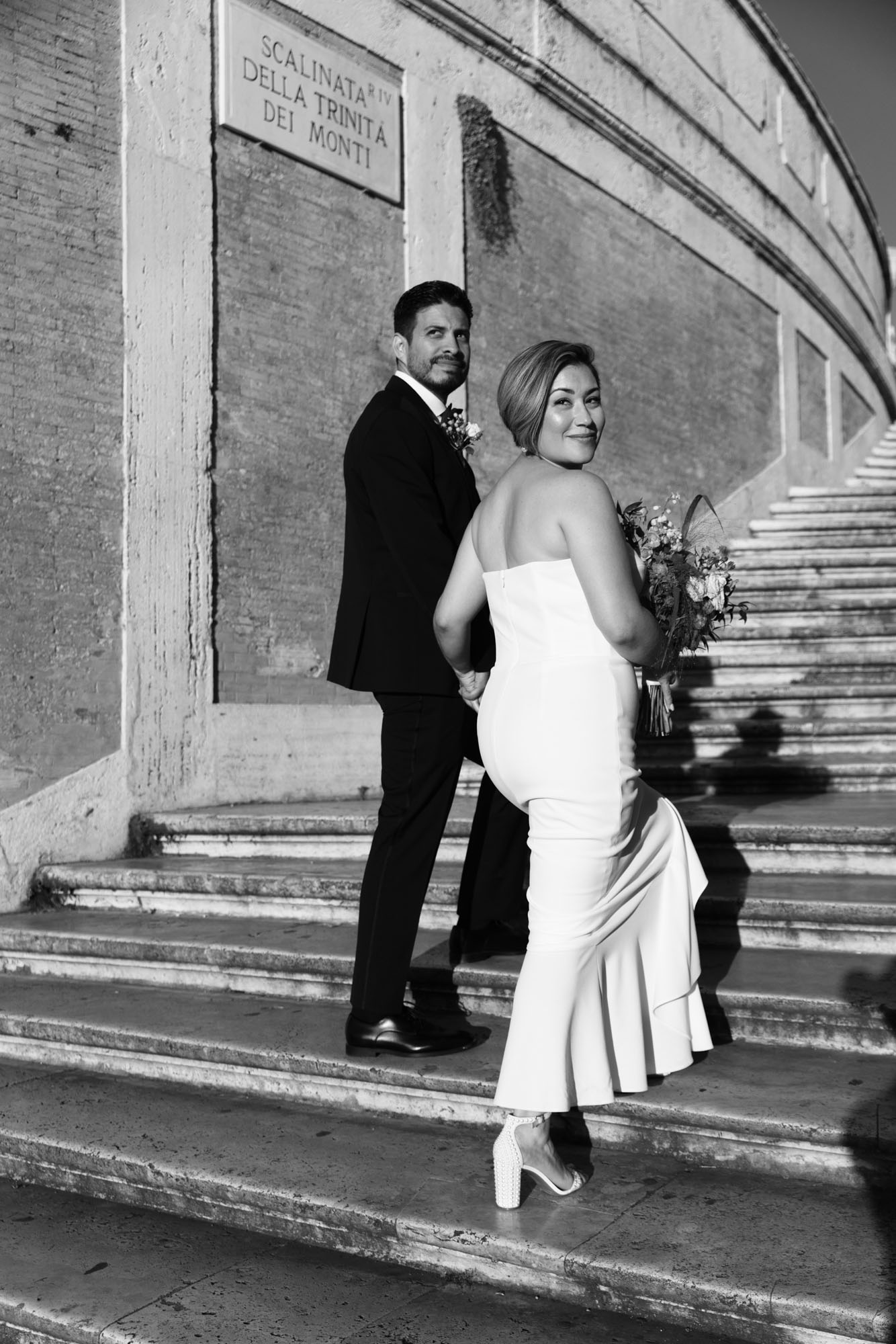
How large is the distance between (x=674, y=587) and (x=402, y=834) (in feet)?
3.13

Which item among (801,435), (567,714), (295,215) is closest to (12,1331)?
(567,714)

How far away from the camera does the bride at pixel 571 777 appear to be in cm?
284

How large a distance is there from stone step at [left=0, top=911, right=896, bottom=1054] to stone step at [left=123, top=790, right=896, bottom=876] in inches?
7.1

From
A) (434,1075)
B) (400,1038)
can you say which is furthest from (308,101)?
(434,1075)

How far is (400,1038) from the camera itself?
11.6 feet

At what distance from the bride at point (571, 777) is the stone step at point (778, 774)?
319 centimetres

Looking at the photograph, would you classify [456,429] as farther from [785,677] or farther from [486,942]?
[785,677]

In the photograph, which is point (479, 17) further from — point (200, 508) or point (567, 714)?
point (567, 714)

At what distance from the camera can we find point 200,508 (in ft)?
21.9

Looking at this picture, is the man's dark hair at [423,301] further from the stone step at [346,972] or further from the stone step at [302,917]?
the stone step at [302,917]

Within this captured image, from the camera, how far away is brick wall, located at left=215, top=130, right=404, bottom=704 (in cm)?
689

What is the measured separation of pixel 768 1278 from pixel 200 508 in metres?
5.01

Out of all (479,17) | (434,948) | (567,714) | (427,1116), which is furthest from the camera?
(479,17)

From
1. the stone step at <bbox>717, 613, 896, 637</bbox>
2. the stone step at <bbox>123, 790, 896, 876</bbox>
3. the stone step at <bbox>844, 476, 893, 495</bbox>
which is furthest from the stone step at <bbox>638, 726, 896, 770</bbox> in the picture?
the stone step at <bbox>844, 476, 893, 495</bbox>
